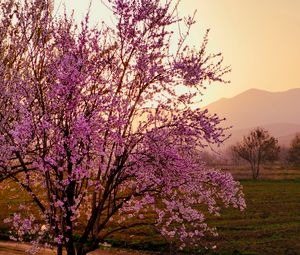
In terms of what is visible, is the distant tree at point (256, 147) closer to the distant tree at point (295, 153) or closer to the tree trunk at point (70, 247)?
the distant tree at point (295, 153)

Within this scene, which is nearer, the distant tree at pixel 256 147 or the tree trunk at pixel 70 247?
the tree trunk at pixel 70 247

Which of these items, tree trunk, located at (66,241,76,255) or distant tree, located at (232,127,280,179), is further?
distant tree, located at (232,127,280,179)

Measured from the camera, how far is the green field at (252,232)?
32.4 m

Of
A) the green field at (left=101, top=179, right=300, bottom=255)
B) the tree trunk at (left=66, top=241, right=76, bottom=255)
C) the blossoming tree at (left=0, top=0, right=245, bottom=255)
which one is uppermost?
the blossoming tree at (left=0, top=0, right=245, bottom=255)

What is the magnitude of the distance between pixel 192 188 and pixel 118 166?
2.60m

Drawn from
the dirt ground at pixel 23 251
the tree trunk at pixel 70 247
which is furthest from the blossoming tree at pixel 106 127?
the dirt ground at pixel 23 251

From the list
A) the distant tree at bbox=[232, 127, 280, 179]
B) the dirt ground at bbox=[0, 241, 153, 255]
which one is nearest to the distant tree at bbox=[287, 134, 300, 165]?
the distant tree at bbox=[232, 127, 280, 179]

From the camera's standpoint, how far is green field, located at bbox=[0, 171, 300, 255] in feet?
106

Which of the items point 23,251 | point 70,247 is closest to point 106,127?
point 70,247

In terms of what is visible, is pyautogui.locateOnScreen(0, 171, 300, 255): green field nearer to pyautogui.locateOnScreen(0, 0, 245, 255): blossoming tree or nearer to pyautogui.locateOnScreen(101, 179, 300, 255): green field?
pyautogui.locateOnScreen(101, 179, 300, 255): green field

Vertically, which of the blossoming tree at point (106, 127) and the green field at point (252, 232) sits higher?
the blossoming tree at point (106, 127)

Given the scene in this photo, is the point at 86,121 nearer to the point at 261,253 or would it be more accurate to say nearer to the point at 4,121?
the point at 4,121

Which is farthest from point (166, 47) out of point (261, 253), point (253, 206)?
point (253, 206)

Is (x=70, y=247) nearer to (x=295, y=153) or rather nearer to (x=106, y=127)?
(x=106, y=127)
